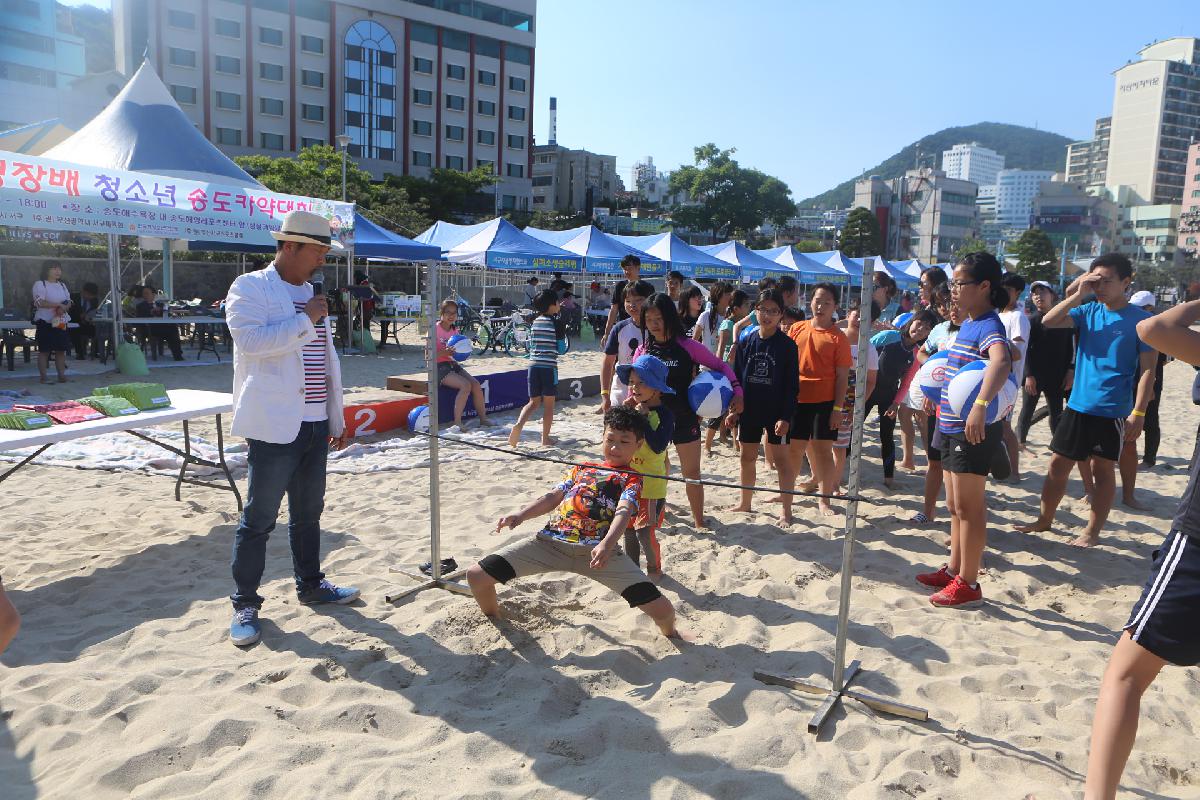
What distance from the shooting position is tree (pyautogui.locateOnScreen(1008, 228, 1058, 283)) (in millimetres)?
76381

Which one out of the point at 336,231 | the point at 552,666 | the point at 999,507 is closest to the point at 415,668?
the point at 552,666

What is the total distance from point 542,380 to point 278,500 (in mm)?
4232

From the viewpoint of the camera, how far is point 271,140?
54906mm

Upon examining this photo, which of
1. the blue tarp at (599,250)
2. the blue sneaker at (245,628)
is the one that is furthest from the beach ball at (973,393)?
the blue tarp at (599,250)

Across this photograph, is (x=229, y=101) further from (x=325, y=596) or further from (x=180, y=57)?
(x=325, y=596)

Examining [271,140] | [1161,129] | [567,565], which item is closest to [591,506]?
[567,565]

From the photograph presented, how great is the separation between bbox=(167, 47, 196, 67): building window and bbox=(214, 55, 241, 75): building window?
1.44 meters

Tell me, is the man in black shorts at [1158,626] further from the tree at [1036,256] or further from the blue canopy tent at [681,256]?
the tree at [1036,256]

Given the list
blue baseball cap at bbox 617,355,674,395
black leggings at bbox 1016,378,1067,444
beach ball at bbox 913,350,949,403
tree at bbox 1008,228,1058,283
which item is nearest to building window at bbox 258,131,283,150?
black leggings at bbox 1016,378,1067,444

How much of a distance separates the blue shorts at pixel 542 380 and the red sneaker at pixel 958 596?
14.4 ft

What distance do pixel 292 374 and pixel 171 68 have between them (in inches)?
2299

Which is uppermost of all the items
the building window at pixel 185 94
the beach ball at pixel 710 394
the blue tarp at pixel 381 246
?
the building window at pixel 185 94

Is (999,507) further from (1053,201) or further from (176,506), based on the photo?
(1053,201)

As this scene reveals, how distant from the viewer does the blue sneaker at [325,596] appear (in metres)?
3.82
